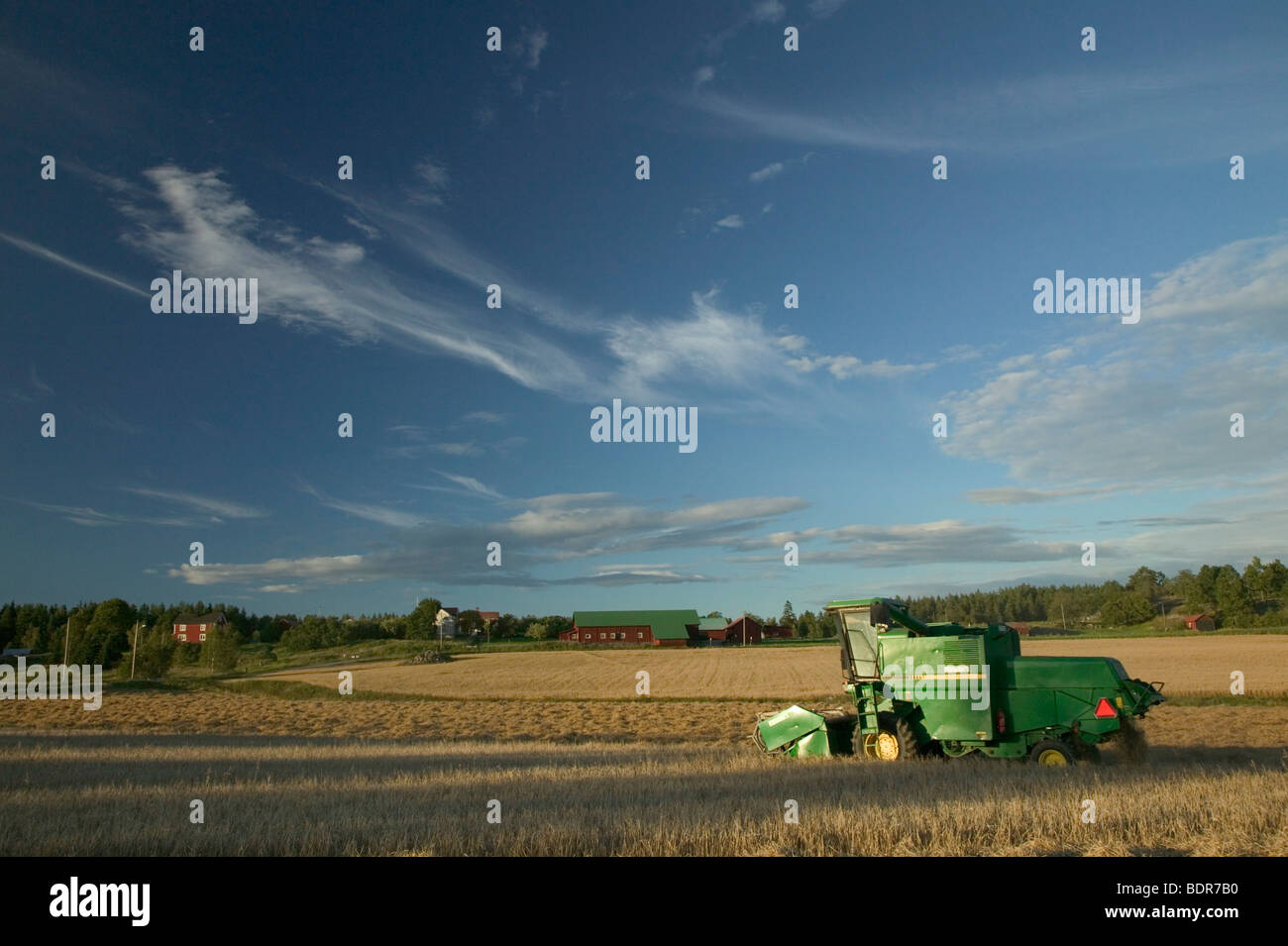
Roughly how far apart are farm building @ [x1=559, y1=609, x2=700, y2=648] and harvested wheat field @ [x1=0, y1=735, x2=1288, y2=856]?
87.1 meters

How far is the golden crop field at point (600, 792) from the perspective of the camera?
8930 mm

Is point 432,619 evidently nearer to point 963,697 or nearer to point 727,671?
point 727,671

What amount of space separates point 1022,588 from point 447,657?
326 ft

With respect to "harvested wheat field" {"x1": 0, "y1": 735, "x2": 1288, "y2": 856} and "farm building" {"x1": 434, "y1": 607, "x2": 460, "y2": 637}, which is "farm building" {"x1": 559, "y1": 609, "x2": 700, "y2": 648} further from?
"harvested wheat field" {"x1": 0, "y1": 735, "x2": 1288, "y2": 856}

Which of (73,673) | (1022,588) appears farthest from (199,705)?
(1022,588)

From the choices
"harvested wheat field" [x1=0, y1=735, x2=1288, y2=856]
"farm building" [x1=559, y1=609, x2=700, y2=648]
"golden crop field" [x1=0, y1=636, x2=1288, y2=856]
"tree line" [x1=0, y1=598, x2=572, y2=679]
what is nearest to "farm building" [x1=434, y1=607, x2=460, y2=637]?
"tree line" [x1=0, y1=598, x2=572, y2=679]

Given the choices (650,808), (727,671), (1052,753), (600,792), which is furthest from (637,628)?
(650,808)

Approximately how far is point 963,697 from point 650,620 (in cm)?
9157

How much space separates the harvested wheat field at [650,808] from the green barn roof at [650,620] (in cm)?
8721

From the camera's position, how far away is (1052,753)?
1484 centimetres

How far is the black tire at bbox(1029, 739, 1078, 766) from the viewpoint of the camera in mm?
14620

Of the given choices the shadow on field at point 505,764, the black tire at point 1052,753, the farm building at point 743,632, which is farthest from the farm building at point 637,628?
the black tire at point 1052,753

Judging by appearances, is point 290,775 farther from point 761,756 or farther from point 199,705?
point 199,705

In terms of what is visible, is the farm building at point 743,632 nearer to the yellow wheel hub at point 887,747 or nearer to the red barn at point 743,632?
the red barn at point 743,632
